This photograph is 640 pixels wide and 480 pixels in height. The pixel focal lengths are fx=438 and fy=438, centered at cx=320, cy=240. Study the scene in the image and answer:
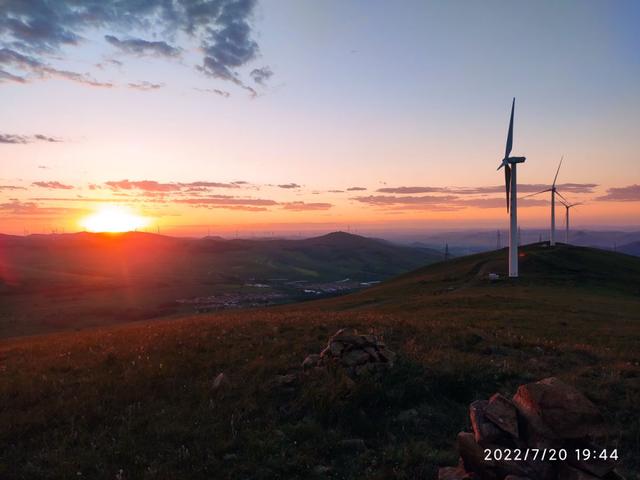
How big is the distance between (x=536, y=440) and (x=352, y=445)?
4.13 m

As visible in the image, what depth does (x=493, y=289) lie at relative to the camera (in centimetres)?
5447

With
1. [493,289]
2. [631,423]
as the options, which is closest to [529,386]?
[631,423]

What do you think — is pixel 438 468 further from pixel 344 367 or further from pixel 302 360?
pixel 302 360

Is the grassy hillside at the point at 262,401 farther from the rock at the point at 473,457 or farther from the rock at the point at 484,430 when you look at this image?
the rock at the point at 484,430

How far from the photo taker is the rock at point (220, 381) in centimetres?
1348

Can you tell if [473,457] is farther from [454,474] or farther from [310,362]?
[310,362]

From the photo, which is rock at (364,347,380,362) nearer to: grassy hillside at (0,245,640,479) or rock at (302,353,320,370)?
grassy hillside at (0,245,640,479)

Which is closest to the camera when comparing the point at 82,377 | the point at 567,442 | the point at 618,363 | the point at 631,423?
the point at 567,442

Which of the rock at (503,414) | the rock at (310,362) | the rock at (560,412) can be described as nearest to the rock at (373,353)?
the rock at (310,362)

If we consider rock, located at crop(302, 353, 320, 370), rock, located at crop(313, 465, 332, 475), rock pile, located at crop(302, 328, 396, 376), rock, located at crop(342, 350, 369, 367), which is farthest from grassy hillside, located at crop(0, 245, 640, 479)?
Answer: rock, located at crop(342, 350, 369, 367)

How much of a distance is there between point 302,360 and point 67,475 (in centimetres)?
806

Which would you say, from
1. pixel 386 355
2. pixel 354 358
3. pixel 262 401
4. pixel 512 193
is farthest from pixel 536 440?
pixel 512 193

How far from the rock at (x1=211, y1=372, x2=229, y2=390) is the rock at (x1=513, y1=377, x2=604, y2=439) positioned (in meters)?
8.53

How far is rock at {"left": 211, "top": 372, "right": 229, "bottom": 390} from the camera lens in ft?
44.2
